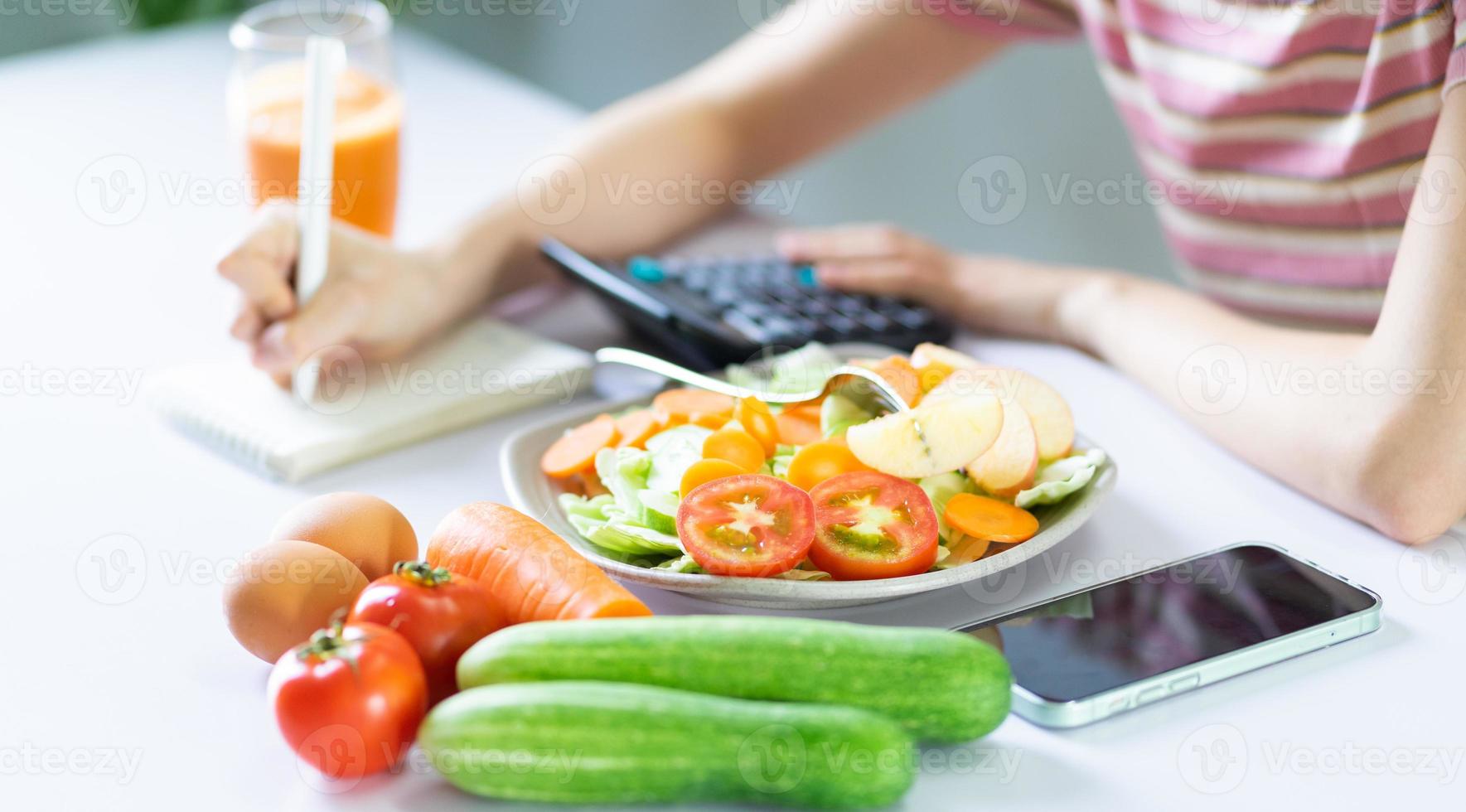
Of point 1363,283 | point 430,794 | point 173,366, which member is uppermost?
point 1363,283

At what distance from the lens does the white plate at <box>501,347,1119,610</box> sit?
688 millimetres

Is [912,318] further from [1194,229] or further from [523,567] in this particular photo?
[523,567]

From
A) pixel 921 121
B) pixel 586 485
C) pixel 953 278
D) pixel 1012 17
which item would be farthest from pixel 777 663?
pixel 921 121

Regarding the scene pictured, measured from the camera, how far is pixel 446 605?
64 centimetres

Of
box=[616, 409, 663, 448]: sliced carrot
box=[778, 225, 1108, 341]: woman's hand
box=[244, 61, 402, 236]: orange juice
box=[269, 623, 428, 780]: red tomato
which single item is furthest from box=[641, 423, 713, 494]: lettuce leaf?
box=[244, 61, 402, 236]: orange juice

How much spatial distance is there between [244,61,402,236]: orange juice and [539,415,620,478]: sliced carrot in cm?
39

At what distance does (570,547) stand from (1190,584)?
12.6 inches

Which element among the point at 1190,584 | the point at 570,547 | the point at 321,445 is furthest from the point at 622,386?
the point at 1190,584

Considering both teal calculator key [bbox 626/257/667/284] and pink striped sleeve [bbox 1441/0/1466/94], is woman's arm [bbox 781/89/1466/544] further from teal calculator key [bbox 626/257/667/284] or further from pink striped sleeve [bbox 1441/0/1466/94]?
teal calculator key [bbox 626/257/667/284]

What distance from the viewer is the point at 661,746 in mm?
551

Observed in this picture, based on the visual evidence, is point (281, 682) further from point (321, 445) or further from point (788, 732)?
point (321, 445)

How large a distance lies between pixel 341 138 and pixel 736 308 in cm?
35

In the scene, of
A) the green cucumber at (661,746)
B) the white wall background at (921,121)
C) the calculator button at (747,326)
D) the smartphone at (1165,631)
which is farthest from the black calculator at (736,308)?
the white wall background at (921,121)

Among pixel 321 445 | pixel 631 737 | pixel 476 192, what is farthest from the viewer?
pixel 476 192
